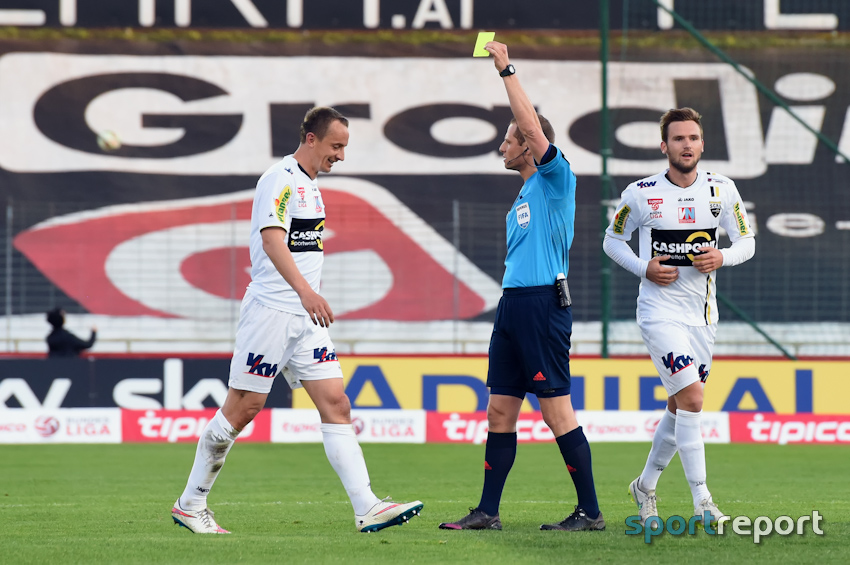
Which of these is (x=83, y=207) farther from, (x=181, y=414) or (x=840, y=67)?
(x=840, y=67)

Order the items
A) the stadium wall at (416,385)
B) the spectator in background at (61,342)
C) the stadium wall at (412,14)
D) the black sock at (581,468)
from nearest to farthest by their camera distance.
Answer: the black sock at (581,468) < the stadium wall at (416,385) < the spectator in background at (61,342) < the stadium wall at (412,14)

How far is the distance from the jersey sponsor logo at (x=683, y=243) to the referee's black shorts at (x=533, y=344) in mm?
727

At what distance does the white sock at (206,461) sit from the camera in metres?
5.88

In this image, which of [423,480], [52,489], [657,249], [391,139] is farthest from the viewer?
[391,139]

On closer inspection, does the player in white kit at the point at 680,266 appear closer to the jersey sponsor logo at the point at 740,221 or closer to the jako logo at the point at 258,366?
the jersey sponsor logo at the point at 740,221

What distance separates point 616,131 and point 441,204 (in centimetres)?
546

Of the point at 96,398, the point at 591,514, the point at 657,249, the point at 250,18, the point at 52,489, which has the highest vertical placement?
the point at 250,18

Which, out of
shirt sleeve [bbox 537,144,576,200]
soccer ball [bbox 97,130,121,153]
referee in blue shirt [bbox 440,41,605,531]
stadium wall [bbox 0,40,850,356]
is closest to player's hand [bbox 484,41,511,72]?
referee in blue shirt [bbox 440,41,605,531]

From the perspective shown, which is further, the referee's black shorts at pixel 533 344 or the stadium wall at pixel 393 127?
the stadium wall at pixel 393 127

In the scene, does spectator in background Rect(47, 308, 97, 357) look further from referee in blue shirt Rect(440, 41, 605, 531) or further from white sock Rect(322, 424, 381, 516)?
referee in blue shirt Rect(440, 41, 605, 531)

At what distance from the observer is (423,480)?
31.3 ft

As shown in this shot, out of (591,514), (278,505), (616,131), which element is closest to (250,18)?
(616,131)

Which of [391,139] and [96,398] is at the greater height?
[391,139]

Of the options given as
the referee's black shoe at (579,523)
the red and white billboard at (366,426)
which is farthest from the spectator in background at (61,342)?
the referee's black shoe at (579,523)
